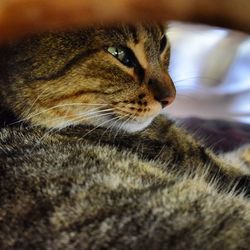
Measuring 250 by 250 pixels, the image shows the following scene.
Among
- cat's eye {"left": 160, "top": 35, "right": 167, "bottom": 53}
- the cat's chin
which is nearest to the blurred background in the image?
cat's eye {"left": 160, "top": 35, "right": 167, "bottom": 53}

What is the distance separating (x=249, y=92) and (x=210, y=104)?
22 cm

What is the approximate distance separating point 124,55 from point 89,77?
111mm

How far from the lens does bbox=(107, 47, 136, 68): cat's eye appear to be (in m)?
1.37

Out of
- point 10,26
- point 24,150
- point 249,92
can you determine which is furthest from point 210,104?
point 10,26

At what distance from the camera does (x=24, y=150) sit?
4.26 ft

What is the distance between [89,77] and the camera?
136 cm

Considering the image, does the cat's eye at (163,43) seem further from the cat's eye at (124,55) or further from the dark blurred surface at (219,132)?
the dark blurred surface at (219,132)

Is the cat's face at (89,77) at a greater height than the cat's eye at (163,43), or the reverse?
the cat's eye at (163,43)

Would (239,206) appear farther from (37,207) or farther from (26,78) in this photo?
(26,78)

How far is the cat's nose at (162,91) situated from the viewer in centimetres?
137

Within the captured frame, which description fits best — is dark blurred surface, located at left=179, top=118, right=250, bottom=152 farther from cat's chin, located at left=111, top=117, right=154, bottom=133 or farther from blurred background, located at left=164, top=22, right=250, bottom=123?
cat's chin, located at left=111, top=117, right=154, bottom=133

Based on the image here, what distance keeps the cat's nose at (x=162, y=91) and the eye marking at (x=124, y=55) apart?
0.24ft

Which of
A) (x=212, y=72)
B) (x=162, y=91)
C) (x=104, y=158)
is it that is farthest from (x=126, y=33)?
(x=212, y=72)

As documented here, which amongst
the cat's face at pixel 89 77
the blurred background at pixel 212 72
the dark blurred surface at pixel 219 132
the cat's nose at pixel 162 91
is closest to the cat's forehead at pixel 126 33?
the cat's face at pixel 89 77
